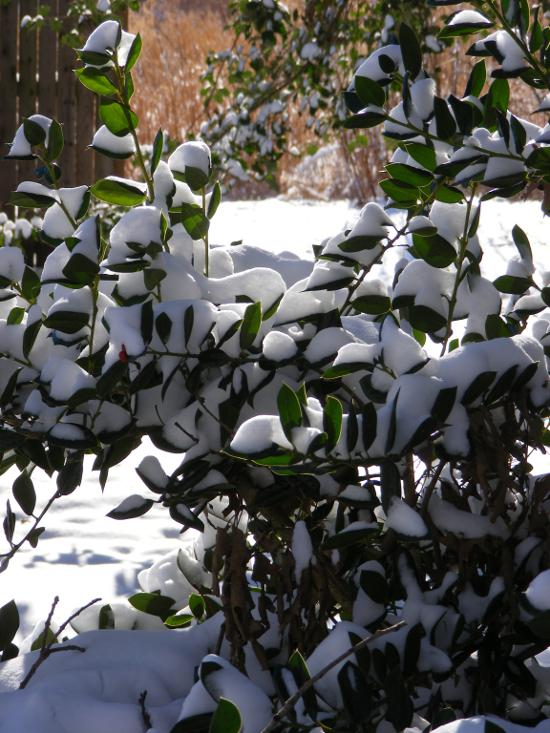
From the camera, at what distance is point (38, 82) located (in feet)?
17.3

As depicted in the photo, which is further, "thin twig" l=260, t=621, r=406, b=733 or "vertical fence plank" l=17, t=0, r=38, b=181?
"vertical fence plank" l=17, t=0, r=38, b=181

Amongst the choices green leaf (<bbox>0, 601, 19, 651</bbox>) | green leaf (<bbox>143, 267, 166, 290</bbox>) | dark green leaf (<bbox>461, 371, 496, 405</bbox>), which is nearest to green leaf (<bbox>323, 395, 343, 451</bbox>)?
dark green leaf (<bbox>461, 371, 496, 405</bbox>)

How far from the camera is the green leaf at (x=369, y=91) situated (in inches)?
34.1

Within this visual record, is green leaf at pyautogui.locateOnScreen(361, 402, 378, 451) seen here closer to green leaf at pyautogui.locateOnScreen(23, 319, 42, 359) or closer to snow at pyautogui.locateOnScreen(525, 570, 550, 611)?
snow at pyautogui.locateOnScreen(525, 570, 550, 611)

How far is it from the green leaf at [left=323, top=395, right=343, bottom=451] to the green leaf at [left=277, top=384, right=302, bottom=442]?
0.03 m

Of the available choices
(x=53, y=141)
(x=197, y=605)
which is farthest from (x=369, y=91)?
(x=197, y=605)

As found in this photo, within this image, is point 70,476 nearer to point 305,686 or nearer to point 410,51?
point 305,686

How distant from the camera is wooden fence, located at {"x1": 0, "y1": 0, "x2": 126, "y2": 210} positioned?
5.25 metres

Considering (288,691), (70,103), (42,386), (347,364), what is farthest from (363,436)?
(70,103)

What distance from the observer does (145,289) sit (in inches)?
36.2

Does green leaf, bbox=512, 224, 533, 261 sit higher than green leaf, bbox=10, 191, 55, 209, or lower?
lower

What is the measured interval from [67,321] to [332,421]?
31cm

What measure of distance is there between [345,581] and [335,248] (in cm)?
34

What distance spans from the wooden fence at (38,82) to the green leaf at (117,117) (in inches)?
175
